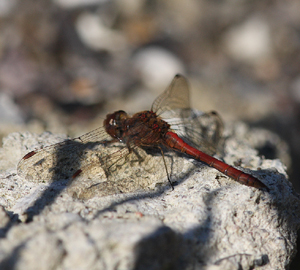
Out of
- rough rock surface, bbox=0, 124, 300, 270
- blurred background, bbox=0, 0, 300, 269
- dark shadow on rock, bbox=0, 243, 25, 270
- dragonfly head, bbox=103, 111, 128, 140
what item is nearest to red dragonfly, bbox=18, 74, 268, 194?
dragonfly head, bbox=103, 111, 128, 140

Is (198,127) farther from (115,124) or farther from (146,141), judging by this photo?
(115,124)

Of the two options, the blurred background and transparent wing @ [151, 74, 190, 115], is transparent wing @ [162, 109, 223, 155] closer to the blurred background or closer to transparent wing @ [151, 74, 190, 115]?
transparent wing @ [151, 74, 190, 115]

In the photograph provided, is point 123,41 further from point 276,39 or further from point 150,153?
point 150,153

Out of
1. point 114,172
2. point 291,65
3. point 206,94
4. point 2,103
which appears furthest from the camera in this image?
point 291,65

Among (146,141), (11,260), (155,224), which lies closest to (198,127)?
(146,141)

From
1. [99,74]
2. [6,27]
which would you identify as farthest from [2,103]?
[6,27]
